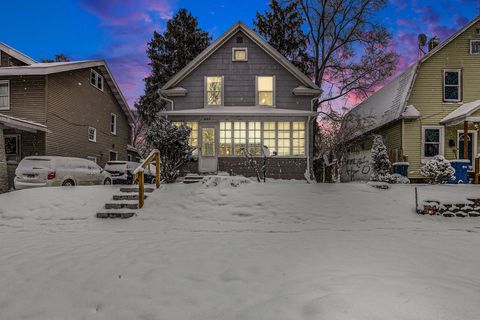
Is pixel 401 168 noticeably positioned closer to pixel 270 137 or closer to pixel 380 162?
pixel 380 162

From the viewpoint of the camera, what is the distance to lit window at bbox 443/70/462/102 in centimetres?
1513

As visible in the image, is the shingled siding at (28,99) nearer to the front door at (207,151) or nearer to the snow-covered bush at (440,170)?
the front door at (207,151)

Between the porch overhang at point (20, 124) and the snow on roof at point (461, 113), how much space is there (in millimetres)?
19835

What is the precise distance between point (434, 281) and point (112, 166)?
16.6 m

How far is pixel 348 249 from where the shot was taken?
517 centimetres

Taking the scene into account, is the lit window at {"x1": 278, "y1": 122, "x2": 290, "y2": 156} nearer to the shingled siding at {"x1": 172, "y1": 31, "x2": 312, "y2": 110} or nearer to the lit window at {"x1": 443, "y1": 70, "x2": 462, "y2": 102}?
the shingled siding at {"x1": 172, "y1": 31, "x2": 312, "y2": 110}

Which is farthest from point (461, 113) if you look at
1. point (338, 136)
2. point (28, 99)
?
point (28, 99)

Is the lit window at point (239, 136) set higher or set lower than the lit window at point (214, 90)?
lower

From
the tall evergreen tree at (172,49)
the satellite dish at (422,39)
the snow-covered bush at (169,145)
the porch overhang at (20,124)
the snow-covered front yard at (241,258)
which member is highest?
the tall evergreen tree at (172,49)

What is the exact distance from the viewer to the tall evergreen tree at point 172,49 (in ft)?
87.4

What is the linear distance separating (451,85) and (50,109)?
20.8 meters

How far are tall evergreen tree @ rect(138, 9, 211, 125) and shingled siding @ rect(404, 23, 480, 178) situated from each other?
60.6 ft

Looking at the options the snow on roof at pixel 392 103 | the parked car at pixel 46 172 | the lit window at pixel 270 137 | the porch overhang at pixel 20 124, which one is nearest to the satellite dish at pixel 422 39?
the snow on roof at pixel 392 103

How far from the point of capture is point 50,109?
15.6 m
